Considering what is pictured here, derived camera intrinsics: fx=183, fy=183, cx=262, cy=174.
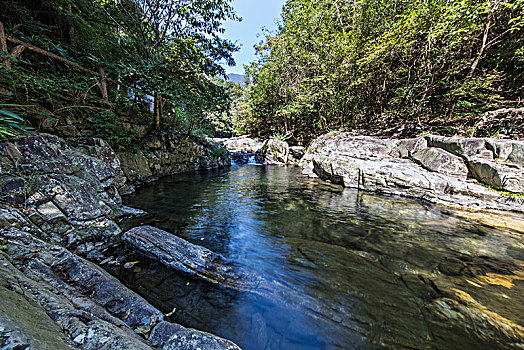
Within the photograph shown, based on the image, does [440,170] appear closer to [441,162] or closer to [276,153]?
[441,162]

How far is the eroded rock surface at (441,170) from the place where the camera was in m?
6.47

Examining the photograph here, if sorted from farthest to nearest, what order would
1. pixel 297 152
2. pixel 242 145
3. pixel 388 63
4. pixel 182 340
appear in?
pixel 242 145 → pixel 297 152 → pixel 388 63 → pixel 182 340

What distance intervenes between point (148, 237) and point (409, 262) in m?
5.17

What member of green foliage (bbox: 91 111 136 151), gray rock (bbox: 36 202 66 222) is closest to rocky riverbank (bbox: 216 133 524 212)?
gray rock (bbox: 36 202 66 222)

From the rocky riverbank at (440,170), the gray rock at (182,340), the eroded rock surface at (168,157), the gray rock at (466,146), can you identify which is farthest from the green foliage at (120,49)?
the gray rock at (466,146)

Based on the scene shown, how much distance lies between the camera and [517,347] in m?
2.07

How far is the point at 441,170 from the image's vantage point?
321 inches

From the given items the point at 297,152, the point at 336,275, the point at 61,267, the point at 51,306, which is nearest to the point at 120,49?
the point at 61,267

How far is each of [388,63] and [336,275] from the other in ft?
56.0

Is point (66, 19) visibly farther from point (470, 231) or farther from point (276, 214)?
point (470, 231)

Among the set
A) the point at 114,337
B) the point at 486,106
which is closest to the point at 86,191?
the point at 114,337

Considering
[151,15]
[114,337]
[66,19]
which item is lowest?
[114,337]

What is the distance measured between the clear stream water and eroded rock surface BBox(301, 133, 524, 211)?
1.38 metres

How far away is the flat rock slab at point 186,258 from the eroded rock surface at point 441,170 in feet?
27.4
